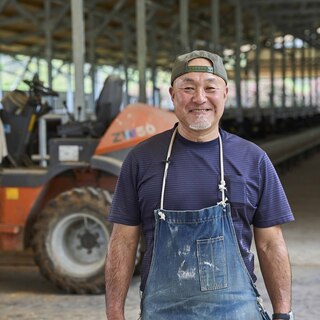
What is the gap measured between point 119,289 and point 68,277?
12.1 feet

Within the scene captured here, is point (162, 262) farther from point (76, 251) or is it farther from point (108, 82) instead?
point (108, 82)

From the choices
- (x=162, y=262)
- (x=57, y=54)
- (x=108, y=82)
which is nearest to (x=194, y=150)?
(x=162, y=262)

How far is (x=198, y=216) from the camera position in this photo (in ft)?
7.38

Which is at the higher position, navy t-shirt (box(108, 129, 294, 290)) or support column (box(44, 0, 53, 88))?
support column (box(44, 0, 53, 88))

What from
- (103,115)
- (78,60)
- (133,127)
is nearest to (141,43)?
(78,60)

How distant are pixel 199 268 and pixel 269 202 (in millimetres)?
352

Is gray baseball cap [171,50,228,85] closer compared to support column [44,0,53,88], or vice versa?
gray baseball cap [171,50,228,85]

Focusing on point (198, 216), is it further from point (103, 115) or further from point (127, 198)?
point (103, 115)

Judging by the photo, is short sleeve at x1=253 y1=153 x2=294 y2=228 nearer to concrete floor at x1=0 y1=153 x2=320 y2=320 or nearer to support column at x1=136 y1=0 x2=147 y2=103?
concrete floor at x1=0 y1=153 x2=320 y2=320

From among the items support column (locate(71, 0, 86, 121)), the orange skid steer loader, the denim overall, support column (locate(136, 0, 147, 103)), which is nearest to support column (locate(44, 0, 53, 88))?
support column (locate(136, 0, 147, 103))

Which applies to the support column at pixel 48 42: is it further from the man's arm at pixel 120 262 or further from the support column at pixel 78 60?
the man's arm at pixel 120 262

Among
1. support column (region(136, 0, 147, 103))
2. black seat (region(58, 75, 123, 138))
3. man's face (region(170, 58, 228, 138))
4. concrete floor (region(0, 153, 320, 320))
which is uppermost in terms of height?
support column (region(136, 0, 147, 103))

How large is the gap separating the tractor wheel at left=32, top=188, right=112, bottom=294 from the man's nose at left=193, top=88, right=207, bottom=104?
3.67 metres

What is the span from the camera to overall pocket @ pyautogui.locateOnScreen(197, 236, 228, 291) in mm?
2240
